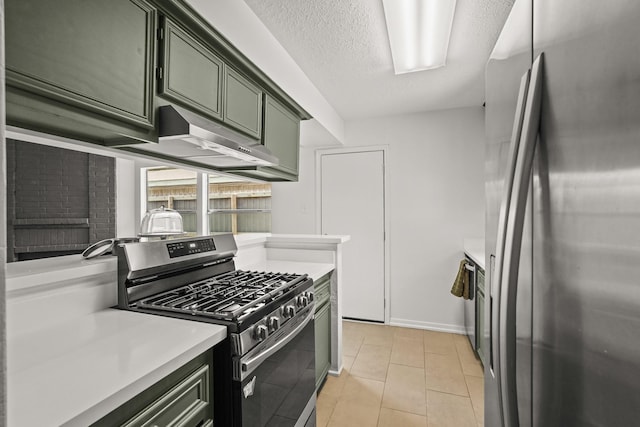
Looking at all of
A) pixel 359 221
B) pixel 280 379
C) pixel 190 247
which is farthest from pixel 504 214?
pixel 359 221

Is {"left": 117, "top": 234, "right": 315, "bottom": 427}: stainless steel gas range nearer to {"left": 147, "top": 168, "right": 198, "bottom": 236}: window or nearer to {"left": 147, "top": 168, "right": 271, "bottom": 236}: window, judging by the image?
{"left": 147, "top": 168, "right": 271, "bottom": 236}: window

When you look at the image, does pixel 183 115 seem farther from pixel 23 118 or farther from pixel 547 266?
pixel 547 266

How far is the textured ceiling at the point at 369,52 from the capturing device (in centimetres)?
187

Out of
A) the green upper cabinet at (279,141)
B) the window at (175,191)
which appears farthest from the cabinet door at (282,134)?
the window at (175,191)

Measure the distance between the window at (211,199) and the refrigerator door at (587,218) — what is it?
405cm

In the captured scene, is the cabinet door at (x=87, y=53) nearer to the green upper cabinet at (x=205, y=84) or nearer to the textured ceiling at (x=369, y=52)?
the green upper cabinet at (x=205, y=84)

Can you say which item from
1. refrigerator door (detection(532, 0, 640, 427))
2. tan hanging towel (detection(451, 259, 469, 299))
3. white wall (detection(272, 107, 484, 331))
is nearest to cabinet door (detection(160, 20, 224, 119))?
refrigerator door (detection(532, 0, 640, 427))

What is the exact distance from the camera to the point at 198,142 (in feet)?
4.71

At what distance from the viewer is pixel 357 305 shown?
387cm

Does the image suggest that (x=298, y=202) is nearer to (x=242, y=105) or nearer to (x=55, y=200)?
(x=242, y=105)

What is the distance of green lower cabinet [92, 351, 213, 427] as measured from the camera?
78cm

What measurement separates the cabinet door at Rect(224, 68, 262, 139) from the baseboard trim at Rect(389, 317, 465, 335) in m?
2.74

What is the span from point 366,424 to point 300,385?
0.71 metres

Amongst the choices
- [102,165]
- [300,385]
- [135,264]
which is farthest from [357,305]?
[102,165]
